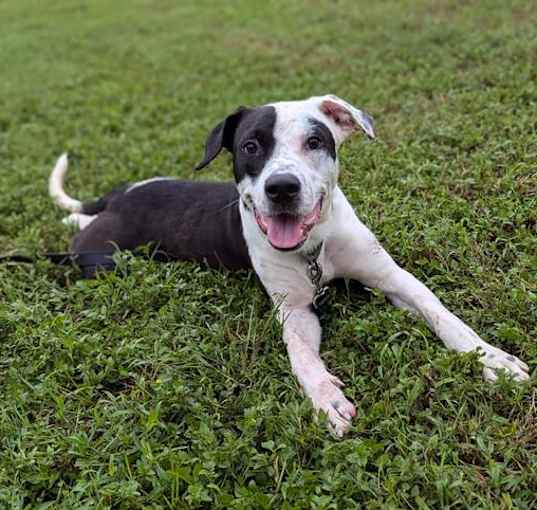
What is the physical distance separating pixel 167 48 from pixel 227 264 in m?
7.77

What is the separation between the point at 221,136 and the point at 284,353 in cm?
121

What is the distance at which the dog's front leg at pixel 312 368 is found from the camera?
8.78ft

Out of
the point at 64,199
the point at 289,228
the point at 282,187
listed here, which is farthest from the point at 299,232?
the point at 64,199

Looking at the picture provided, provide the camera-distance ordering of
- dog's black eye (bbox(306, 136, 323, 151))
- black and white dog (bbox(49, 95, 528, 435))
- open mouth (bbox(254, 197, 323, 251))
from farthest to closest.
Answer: dog's black eye (bbox(306, 136, 323, 151)), open mouth (bbox(254, 197, 323, 251)), black and white dog (bbox(49, 95, 528, 435))

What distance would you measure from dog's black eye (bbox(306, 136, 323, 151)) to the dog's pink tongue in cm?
39

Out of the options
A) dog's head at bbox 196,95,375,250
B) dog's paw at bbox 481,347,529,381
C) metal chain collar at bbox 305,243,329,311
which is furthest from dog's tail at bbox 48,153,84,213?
dog's paw at bbox 481,347,529,381

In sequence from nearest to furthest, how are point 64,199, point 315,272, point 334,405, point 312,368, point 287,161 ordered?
point 334,405 → point 312,368 → point 287,161 → point 315,272 → point 64,199

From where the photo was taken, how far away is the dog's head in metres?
3.03

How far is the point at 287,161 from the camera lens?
10.1 feet

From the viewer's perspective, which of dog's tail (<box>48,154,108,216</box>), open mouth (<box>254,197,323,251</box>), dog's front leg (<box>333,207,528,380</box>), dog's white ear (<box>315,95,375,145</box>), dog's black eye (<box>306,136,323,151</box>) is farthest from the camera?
dog's tail (<box>48,154,108,216</box>)

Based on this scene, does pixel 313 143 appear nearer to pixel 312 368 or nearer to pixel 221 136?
pixel 221 136

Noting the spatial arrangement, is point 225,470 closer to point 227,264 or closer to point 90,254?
point 227,264

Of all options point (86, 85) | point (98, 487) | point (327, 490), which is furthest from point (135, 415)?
point (86, 85)

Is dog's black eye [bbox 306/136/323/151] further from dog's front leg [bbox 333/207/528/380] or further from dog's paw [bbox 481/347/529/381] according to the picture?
dog's paw [bbox 481/347/529/381]
